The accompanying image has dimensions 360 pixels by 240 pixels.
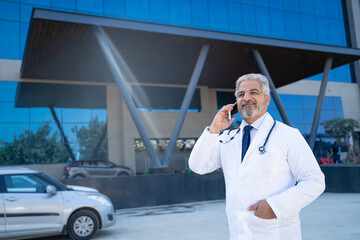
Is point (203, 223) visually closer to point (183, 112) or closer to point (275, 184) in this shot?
point (275, 184)

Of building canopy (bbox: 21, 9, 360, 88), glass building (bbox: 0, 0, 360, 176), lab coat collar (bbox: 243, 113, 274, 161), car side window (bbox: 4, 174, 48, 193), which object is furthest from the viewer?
glass building (bbox: 0, 0, 360, 176)

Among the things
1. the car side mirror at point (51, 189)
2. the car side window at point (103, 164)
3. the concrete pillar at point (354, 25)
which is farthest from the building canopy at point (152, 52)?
the concrete pillar at point (354, 25)

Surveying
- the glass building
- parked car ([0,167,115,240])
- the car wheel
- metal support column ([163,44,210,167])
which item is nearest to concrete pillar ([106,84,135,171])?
the glass building

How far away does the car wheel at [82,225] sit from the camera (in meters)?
8.02

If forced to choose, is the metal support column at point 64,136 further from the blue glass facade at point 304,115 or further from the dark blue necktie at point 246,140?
the dark blue necktie at point 246,140

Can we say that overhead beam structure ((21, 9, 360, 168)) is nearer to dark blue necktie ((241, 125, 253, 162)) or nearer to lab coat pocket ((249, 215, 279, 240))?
dark blue necktie ((241, 125, 253, 162))

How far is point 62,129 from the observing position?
2367 cm

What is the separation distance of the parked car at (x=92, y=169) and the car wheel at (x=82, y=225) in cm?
1378

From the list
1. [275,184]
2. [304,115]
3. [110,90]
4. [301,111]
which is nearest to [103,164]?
[110,90]

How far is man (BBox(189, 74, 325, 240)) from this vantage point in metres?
2.29

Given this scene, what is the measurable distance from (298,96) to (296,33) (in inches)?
229

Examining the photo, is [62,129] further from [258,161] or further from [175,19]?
[258,161]

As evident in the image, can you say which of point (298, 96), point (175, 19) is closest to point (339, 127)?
point (298, 96)

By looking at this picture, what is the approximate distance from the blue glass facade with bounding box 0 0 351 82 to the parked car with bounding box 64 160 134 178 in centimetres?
817
